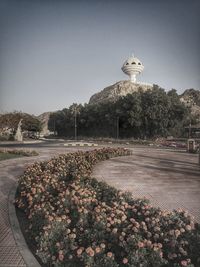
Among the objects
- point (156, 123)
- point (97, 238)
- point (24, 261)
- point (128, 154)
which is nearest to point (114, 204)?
point (97, 238)

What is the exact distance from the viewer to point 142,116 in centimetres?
5472

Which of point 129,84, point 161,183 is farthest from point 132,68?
point 161,183

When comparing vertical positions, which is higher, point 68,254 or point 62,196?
point 62,196

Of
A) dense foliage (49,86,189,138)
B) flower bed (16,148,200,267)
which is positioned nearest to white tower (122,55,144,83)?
dense foliage (49,86,189,138)

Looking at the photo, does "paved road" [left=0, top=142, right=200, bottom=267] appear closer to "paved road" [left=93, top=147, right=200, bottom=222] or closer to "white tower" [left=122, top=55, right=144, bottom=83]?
"paved road" [left=93, top=147, right=200, bottom=222]

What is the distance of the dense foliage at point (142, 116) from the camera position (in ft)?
174

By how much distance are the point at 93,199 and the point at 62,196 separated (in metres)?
0.69

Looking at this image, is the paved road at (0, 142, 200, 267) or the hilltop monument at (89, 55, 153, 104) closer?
→ the paved road at (0, 142, 200, 267)

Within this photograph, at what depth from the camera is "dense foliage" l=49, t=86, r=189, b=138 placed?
5309cm

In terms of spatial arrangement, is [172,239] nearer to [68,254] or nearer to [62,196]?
[68,254]

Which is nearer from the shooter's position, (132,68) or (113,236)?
(113,236)

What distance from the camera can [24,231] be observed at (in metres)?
5.62

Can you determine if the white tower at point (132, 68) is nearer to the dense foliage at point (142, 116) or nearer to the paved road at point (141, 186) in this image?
the dense foliage at point (142, 116)

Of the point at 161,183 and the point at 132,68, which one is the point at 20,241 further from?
the point at 132,68
